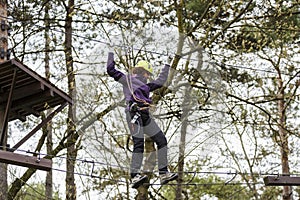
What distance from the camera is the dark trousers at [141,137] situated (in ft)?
21.6

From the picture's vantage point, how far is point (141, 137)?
6598mm

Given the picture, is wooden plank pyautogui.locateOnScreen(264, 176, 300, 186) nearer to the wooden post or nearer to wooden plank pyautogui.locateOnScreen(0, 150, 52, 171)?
wooden plank pyautogui.locateOnScreen(0, 150, 52, 171)

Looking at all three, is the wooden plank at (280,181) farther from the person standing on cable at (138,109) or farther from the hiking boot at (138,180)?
the hiking boot at (138,180)

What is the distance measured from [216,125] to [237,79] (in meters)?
3.95

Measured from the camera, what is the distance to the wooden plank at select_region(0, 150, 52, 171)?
20.2 ft

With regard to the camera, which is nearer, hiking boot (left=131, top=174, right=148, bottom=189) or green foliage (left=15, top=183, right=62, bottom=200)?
hiking boot (left=131, top=174, right=148, bottom=189)

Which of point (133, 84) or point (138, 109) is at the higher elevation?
point (133, 84)

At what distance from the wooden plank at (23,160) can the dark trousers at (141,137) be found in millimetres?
904

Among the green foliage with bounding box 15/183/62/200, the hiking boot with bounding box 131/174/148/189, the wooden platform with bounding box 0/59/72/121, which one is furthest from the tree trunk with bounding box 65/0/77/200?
the hiking boot with bounding box 131/174/148/189

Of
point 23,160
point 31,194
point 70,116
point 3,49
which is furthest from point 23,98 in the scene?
point 31,194

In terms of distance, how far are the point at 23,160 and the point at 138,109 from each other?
1266 mm

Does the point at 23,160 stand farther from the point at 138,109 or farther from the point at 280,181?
the point at 280,181

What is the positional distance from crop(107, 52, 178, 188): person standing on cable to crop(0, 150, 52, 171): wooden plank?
3.04 feet

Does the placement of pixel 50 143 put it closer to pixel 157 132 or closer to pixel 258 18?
pixel 258 18
